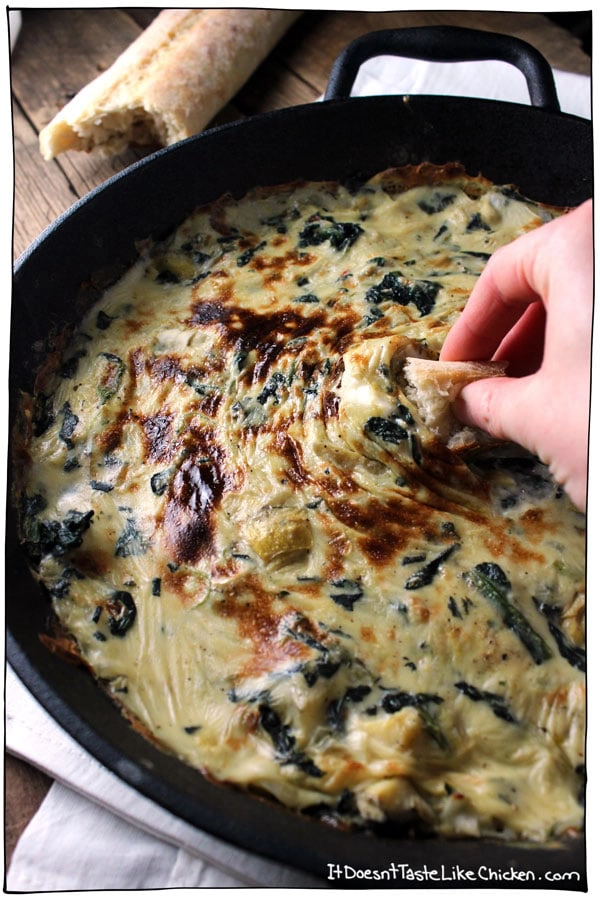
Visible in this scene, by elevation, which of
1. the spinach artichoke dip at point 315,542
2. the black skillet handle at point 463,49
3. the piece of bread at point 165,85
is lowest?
the spinach artichoke dip at point 315,542

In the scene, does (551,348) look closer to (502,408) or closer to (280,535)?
(502,408)

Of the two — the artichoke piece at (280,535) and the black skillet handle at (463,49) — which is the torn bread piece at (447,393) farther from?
the black skillet handle at (463,49)

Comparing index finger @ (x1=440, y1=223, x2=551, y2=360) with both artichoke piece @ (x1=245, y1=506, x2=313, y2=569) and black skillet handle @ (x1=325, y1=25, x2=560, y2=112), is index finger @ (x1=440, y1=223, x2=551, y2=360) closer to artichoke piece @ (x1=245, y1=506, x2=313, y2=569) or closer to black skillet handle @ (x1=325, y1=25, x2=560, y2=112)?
artichoke piece @ (x1=245, y1=506, x2=313, y2=569)

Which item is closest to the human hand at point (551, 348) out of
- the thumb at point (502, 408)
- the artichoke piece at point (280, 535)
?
the thumb at point (502, 408)

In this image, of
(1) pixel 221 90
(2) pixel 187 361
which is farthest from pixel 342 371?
(1) pixel 221 90

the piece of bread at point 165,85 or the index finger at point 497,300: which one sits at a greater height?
the piece of bread at point 165,85

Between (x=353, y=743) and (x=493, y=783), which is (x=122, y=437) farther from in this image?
(x=493, y=783)
